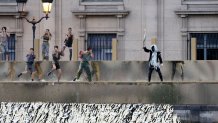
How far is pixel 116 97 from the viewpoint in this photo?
43500mm

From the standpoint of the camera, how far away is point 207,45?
64.9 m

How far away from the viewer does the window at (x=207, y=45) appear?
64.7 meters

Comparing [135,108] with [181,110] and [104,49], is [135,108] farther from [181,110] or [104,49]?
[104,49]

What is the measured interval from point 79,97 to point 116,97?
4.59ft

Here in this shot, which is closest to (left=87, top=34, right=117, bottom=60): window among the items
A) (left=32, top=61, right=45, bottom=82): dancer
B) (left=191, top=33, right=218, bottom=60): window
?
(left=191, top=33, right=218, bottom=60): window

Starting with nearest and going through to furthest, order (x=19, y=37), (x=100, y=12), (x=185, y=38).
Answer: (x=185, y=38) < (x=100, y=12) < (x=19, y=37)

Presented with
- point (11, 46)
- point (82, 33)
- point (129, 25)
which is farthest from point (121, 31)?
point (11, 46)

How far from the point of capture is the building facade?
64.7 m

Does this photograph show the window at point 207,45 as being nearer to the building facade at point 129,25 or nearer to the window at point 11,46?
the building facade at point 129,25

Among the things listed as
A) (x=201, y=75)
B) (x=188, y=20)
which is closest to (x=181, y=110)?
(x=201, y=75)

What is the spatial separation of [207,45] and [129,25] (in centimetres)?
451

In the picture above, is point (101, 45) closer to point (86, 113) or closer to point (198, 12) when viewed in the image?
point (198, 12)

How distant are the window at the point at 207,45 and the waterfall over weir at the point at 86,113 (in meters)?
20.6

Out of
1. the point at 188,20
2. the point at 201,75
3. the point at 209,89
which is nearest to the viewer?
the point at 209,89
